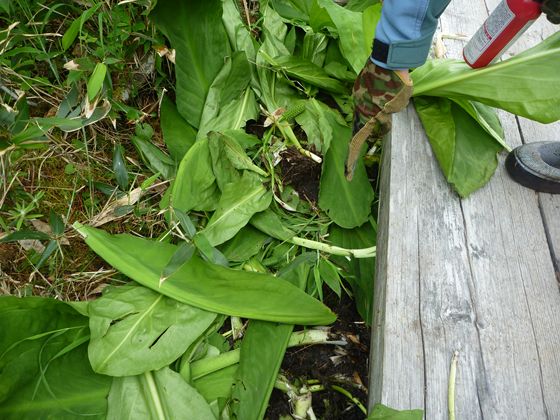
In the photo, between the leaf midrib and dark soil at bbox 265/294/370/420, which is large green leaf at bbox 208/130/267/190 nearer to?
the leaf midrib

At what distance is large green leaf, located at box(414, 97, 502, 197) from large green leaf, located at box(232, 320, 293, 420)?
0.65 meters

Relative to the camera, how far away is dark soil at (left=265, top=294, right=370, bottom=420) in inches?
54.3

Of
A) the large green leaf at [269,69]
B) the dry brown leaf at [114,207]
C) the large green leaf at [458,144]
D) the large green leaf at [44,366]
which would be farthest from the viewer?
the large green leaf at [269,69]

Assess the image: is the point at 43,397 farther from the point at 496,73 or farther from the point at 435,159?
the point at 496,73

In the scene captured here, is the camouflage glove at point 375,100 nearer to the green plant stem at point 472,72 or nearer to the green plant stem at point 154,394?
the green plant stem at point 472,72

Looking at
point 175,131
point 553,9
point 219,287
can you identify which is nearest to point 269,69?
point 175,131

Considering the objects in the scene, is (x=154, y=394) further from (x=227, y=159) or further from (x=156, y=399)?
(x=227, y=159)

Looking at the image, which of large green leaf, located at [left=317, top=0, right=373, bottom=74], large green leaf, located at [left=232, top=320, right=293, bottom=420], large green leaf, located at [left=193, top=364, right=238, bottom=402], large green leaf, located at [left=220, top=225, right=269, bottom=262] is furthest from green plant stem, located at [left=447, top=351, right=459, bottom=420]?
large green leaf, located at [left=317, top=0, right=373, bottom=74]

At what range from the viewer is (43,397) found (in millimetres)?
1228

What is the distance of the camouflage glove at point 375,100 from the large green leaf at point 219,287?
0.49 metres

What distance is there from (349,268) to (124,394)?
75 cm

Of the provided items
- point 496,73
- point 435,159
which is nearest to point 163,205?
point 435,159

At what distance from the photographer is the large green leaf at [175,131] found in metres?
1.76

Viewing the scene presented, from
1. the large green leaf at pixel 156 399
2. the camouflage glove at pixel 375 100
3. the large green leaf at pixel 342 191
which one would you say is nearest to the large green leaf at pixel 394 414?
the large green leaf at pixel 156 399
